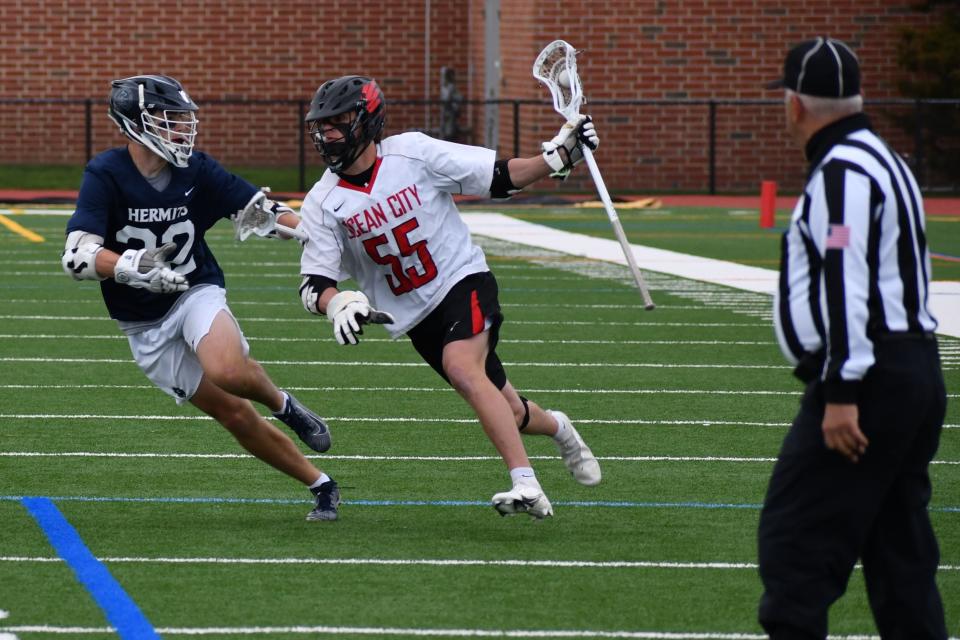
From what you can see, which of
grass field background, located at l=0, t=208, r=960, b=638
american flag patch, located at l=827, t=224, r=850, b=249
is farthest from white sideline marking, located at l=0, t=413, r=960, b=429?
american flag patch, located at l=827, t=224, r=850, b=249

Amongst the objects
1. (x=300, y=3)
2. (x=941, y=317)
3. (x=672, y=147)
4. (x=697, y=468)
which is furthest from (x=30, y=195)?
(x=697, y=468)

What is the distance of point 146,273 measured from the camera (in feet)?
21.5

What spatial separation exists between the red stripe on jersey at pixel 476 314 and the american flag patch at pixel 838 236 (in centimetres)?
282

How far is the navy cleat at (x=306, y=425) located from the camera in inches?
282

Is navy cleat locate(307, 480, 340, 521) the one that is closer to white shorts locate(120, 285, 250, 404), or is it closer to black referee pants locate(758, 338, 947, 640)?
white shorts locate(120, 285, 250, 404)

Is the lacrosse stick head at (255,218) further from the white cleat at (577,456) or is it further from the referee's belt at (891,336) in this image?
the referee's belt at (891,336)

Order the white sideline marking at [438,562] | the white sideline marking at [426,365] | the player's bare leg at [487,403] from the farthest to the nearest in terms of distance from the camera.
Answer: the white sideline marking at [426,365]
the player's bare leg at [487,403]
the white sideline marking at [438,562]

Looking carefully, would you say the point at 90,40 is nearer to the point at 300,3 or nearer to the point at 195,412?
the point at 300,3

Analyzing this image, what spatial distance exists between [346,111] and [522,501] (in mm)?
1687

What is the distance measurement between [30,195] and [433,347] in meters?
20.5

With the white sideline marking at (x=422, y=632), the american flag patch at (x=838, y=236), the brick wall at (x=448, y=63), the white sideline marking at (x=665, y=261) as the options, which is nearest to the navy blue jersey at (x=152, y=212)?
the white sideline marking at (x=422, y=632)

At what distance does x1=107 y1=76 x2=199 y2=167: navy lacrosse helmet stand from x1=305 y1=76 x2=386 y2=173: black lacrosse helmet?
19.7 inches

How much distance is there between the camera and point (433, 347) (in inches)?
280

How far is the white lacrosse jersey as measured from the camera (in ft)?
22.7
